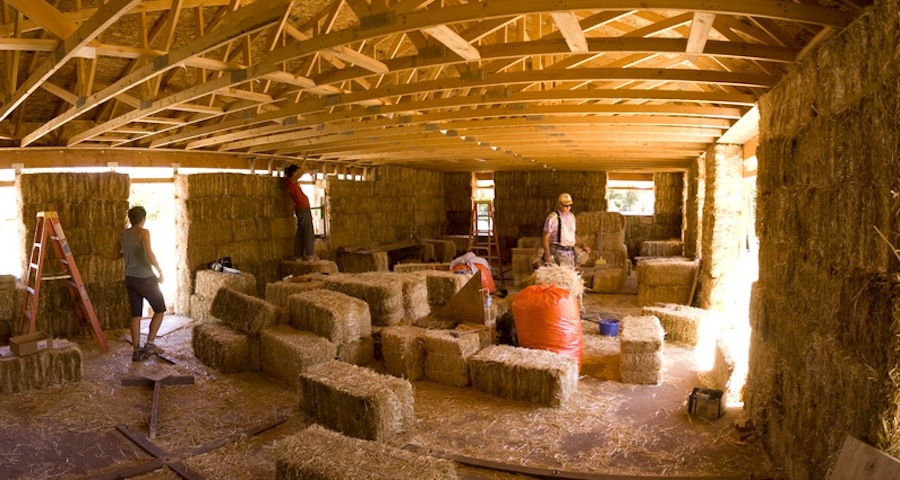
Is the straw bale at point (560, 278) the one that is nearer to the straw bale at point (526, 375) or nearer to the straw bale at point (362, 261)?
the straw bale at point (526, 375)

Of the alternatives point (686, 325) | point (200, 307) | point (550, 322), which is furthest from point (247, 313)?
point (686, 325)

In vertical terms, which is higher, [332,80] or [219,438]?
[332,80]

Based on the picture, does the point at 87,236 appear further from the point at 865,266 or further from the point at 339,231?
the point at 865,266

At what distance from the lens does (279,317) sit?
762cm

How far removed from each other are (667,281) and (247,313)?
7442mm

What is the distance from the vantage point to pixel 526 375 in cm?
614

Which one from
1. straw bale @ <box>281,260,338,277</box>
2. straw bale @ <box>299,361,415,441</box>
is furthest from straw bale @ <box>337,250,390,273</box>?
straw bale @ <box>299,361,415,441</box>

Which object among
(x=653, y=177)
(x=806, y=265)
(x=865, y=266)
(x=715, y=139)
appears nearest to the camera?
(x=865, y=266)

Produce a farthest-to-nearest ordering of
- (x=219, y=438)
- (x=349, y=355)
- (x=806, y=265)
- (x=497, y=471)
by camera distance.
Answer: (x=349, y=355) < (x=219, y=438) < (x=497, y=471) < (x=806, y=265)

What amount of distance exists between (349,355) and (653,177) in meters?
13.4

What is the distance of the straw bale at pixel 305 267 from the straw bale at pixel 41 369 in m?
4.96

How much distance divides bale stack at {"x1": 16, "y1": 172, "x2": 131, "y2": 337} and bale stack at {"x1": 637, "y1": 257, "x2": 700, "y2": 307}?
9.13 meters

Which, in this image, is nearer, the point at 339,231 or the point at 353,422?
the point at 353,422

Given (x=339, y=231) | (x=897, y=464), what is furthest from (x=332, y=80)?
(x=339, y=231)
